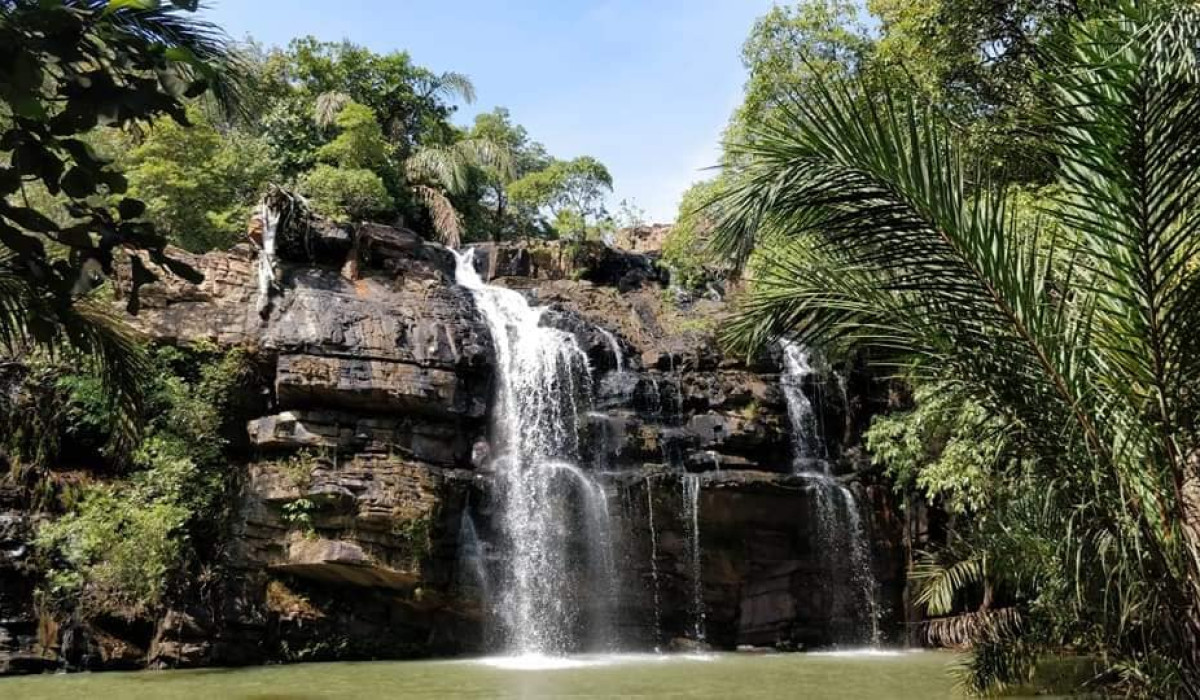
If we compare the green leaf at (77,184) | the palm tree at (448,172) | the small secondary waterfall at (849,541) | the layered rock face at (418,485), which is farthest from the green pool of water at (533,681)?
the palm tree at (448,172)

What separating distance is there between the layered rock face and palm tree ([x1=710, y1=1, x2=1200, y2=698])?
1004 centimetres

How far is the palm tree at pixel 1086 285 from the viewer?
12.9ft

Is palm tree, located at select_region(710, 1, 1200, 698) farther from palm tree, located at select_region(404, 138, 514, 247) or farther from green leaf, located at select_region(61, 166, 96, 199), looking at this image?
palm tree, located at select_region(404, 138, 514, 247)

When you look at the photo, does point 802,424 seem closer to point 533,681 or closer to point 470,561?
point 470,561

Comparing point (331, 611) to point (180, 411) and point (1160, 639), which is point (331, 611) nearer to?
point (180, 411)

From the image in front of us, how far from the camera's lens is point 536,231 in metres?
28.7

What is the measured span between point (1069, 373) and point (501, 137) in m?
28.0

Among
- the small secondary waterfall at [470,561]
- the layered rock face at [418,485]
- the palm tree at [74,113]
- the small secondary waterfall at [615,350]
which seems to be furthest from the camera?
the small secondary waterfall at [615,350]

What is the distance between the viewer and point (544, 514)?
1453 cm

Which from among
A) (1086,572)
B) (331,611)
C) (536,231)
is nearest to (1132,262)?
(1086,572)

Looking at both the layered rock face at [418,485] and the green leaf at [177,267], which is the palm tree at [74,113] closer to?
the green leaf at [177,267]

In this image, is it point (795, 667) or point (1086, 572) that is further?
point (795, 667)

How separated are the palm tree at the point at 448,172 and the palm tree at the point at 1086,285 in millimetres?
18865

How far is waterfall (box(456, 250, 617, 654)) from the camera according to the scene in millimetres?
14094
